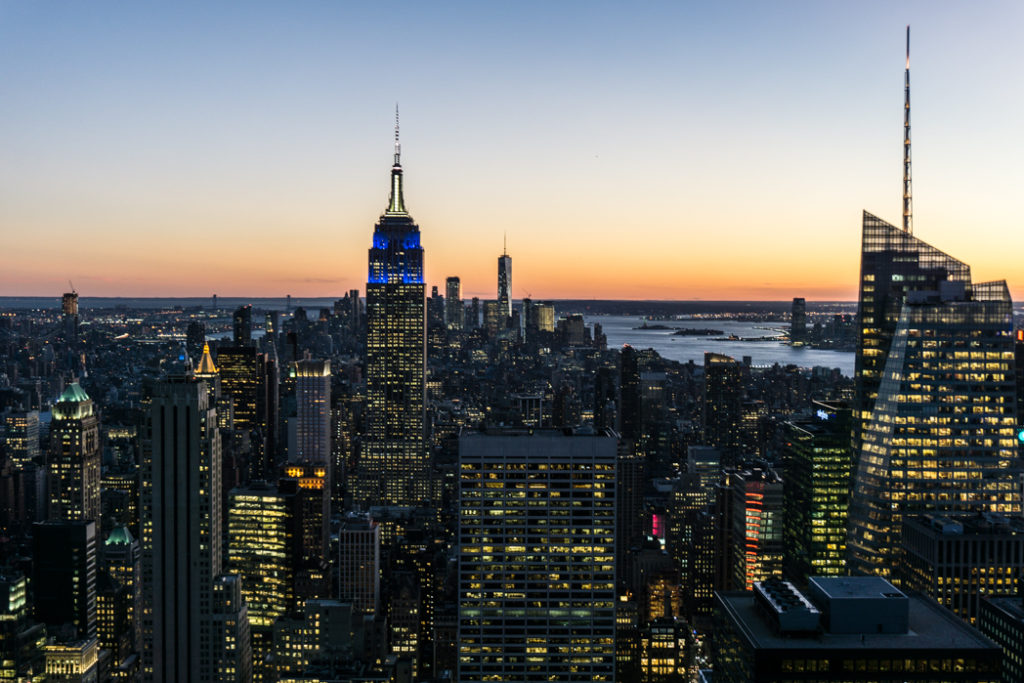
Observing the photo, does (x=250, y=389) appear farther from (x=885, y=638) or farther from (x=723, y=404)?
(x=885, y=638)

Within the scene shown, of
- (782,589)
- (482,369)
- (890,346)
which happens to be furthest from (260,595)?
(482,369)

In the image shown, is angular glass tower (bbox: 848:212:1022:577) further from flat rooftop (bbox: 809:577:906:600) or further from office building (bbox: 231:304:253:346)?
office building (bbox: 231:304:253:346)

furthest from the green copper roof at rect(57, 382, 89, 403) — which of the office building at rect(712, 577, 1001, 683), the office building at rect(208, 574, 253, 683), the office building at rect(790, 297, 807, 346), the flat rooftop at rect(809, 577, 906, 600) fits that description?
the office building at rect(790, 297, 807, 346)

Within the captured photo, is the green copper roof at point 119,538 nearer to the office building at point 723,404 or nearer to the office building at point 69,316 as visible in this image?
the office building at point 69,316

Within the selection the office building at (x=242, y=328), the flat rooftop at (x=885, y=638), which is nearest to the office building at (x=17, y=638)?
the flat rooftop at (x=885, y=638)

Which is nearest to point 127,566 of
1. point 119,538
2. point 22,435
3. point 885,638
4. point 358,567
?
point 119,538

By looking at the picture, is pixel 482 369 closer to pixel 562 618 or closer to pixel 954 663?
pixel 562 618
